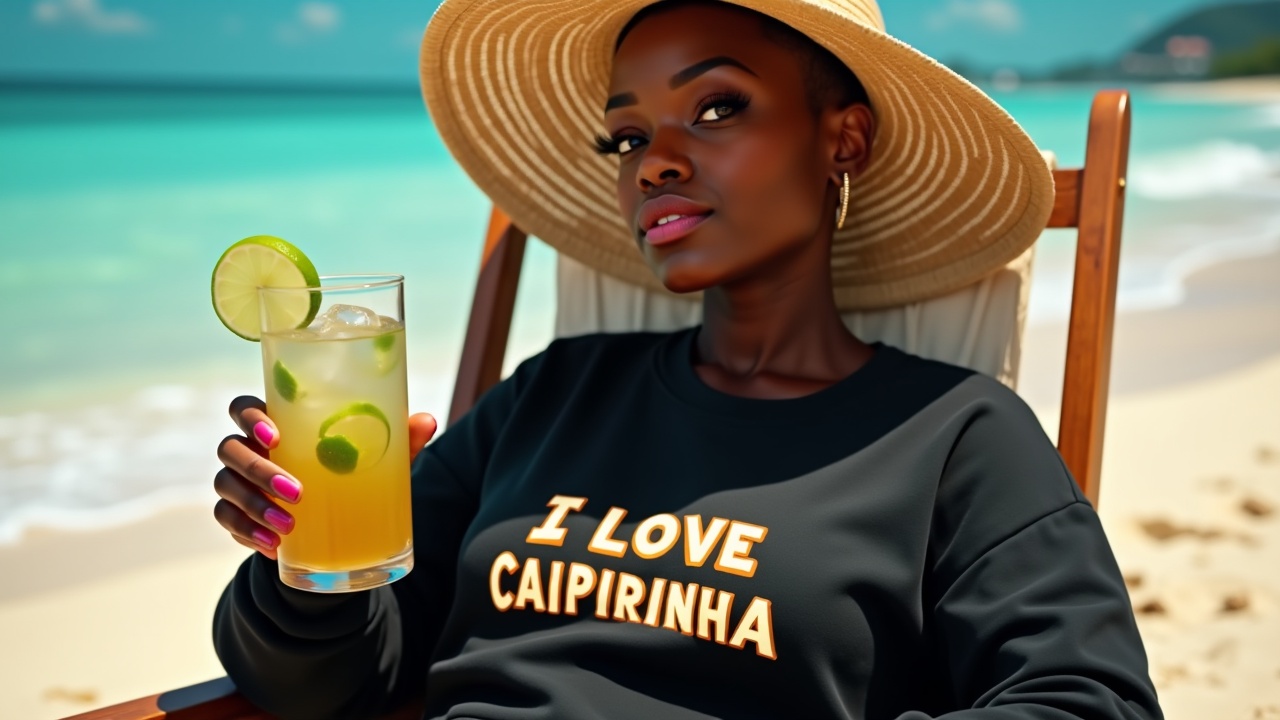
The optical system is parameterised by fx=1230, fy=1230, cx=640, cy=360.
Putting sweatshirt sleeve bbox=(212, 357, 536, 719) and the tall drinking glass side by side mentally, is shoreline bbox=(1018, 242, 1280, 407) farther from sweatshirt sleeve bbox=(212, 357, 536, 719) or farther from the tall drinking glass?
the tall drinking glass

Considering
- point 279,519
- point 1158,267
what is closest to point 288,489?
point 279,519

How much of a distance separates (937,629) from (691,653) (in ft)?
0.91

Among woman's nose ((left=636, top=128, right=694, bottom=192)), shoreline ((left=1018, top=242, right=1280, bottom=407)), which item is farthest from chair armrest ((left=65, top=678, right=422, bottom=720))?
shoreline ((left=1018, top=242, right=1280, bottom=407))

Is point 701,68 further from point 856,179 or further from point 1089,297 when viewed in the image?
point 1089,297

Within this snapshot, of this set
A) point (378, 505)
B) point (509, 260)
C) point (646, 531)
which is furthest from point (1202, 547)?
point (378, 505)

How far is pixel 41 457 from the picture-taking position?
15.4 feet

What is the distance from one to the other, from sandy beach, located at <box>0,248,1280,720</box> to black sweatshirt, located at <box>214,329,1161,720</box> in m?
1.42

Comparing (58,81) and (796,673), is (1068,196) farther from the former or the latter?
(58,81)

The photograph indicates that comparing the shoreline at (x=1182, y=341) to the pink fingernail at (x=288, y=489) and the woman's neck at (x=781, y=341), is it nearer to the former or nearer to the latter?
the woman's neck at (x=781, y=341)

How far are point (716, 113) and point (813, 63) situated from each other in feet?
0.57

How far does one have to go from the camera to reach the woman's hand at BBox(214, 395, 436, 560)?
127 cm

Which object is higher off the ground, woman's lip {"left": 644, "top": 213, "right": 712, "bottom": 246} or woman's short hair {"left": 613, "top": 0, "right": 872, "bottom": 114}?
woman's short hair {"left": 613, "top": 0, "right": 872, "bottom": 114}

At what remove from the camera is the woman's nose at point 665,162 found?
1.54 m

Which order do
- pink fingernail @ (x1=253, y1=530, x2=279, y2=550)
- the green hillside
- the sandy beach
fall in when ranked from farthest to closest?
the green hillside → the sandy beach → pink fingernail @ (x1=253, y1=530, x2=279, y2=550)
